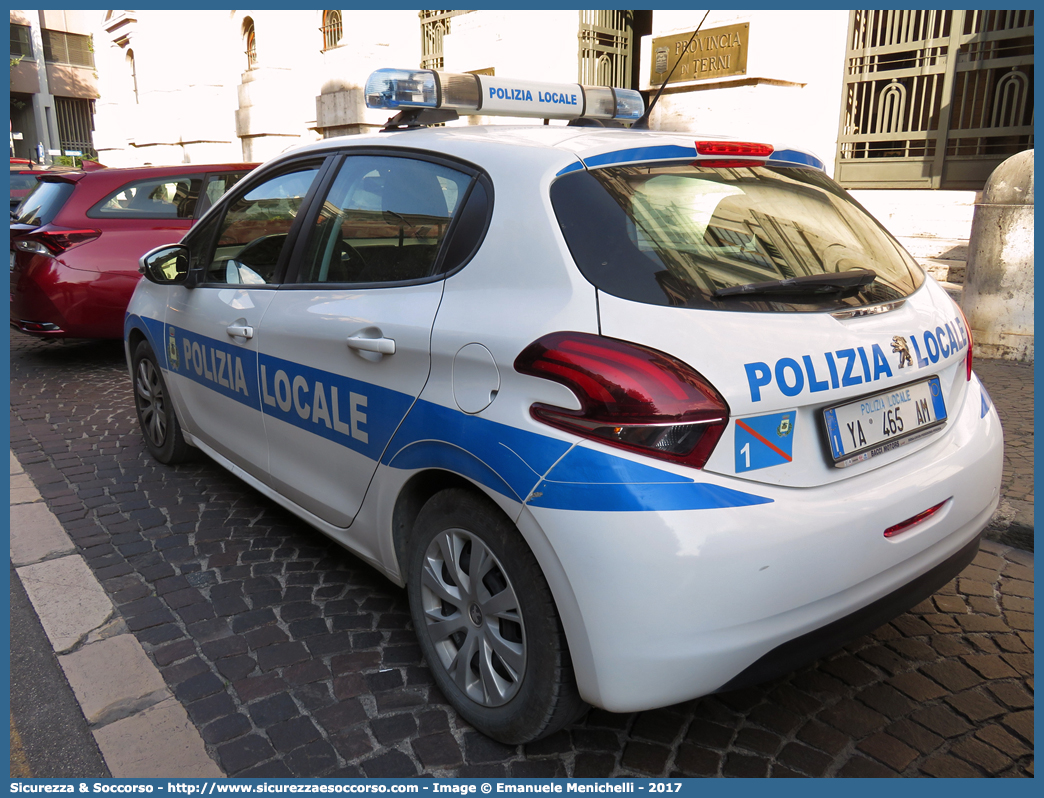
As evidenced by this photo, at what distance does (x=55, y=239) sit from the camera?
701 centimetres

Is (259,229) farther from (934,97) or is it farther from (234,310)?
(934,97)

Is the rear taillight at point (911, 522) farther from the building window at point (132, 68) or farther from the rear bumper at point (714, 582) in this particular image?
the building window at point (132, 68)

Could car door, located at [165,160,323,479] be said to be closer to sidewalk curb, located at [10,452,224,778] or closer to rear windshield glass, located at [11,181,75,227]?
sidewalk curb, located at [10,452,224,778]

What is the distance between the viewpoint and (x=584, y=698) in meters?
2.04

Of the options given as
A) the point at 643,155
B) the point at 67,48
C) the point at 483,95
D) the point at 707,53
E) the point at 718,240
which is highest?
the point at 67,48

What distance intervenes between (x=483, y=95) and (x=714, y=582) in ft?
7.60

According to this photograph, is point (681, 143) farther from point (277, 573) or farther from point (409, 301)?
point (277, 573)

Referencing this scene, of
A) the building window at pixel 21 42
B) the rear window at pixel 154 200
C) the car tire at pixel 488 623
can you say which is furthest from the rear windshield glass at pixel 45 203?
the building window at pixel 21 42

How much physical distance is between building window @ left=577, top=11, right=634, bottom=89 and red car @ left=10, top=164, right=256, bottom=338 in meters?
7.32

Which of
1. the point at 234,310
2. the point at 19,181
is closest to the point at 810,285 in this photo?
the point at 234,310

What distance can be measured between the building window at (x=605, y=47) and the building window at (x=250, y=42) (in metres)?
12.2

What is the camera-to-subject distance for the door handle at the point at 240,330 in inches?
131

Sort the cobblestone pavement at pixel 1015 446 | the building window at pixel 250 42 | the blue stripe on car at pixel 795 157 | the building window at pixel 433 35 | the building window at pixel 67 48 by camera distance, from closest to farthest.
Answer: the blue stripe on car at pixel 795 157, the cobblestone pavement at pixel 1015 446, the building window at pixel 433 35, the building window at pixel 250 42, the building window at pixel 67 48

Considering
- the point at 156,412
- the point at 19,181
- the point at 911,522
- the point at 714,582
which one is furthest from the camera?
the point at 19,181
